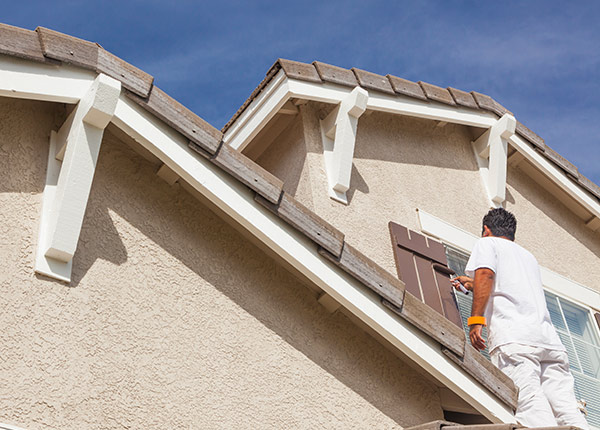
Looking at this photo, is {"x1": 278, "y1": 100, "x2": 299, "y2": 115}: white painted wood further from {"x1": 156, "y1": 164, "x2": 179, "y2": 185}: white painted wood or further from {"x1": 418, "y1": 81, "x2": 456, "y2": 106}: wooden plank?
{"x1": 156, "y1": 164, "x2": 179, "y2": 185}: white painted wood

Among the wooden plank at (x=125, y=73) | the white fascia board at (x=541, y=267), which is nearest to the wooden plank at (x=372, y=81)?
the white fascia board at (x=541, y=267)

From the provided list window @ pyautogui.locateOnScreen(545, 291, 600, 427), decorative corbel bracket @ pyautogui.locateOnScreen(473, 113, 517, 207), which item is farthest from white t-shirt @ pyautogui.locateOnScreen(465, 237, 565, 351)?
decorative corbel bracket @ pyautogui.locateOnScreen(473, 113, 517, 207)

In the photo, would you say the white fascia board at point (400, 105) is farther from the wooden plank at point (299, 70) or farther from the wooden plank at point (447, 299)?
the wooden plank at point (447, 299)

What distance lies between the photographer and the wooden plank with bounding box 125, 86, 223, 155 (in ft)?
13.3

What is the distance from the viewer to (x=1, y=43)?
3635 millimetres

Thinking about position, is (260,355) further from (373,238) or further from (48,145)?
(373,238)

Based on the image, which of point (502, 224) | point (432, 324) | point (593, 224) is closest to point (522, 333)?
point (432, 324)

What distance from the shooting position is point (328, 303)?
4.67 metres

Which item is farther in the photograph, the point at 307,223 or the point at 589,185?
the point at 589,185

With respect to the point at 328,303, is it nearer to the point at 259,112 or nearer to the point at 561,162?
the point at 259,112

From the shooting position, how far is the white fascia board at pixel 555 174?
27.5 ft

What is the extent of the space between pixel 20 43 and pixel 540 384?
11.7 feet

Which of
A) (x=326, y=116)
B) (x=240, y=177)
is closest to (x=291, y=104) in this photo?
(x=326, y=116)

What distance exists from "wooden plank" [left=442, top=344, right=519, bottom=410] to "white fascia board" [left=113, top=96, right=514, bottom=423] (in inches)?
1.3
